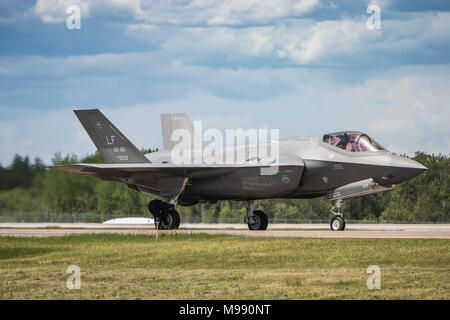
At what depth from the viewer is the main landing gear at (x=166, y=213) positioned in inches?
994

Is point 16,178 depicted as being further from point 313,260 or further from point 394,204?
point 394,204

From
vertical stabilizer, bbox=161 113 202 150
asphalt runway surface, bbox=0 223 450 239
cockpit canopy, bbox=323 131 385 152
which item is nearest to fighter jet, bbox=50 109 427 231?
cockpit canopy, bbox=323 131 385 152

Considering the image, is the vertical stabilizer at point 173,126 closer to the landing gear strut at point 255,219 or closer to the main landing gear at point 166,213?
the main landing gear at point 166,213

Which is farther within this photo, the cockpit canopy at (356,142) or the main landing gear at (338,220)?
the main landing gear at (338,220)

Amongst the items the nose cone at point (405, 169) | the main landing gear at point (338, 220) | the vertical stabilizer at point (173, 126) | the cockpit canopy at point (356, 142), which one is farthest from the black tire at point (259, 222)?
the vertical stabilizer at point (173, 126)

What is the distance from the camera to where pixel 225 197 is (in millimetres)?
25375

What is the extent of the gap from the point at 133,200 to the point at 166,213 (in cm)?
2536

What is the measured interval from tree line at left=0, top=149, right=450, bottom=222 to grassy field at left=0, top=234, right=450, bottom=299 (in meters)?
5.79

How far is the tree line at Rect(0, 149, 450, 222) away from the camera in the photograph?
24.1 meters

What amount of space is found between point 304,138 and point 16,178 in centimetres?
1100

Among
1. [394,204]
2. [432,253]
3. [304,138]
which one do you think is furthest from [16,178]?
[394,204]

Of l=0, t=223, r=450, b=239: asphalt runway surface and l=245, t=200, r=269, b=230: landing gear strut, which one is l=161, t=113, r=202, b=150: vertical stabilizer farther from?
l=245, t=200, r=269, b=230: landing gear strut

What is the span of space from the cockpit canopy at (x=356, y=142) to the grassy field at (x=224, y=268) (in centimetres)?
616
